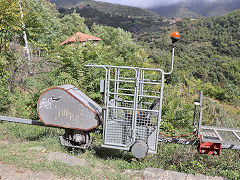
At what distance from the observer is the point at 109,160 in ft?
16.5

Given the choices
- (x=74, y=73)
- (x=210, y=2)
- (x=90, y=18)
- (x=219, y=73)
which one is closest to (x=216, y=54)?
(x=219, y=73)

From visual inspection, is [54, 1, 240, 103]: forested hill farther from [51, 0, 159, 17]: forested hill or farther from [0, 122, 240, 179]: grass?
[0, 122, 240, 179]: grass

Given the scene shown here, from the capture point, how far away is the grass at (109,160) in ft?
14.4

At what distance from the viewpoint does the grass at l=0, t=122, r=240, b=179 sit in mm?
4382

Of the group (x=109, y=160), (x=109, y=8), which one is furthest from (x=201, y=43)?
(x=109, y=160)

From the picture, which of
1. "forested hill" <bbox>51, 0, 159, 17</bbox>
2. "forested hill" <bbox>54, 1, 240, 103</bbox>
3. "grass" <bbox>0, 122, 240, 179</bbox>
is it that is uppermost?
"forested hill" <bbox>51, 0, 159, 17</bbox>

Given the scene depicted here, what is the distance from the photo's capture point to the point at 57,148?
17.7 ft

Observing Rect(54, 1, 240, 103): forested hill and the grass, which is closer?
the grass

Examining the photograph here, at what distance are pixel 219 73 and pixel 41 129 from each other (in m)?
59.2

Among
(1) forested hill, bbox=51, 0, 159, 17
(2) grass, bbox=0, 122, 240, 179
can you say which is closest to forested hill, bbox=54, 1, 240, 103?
(1) forested hill, bbox=51, 0, 159, 17

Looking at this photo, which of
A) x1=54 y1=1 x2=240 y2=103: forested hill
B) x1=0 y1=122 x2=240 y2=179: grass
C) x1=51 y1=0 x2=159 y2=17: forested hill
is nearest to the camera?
x1=0 y1=122 x2=240 y2=179: grass

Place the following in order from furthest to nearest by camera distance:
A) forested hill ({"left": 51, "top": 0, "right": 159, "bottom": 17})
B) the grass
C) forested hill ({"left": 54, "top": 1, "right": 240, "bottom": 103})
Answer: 1. forested hill ({"left": 51, "top": 0, "right": 159, "bottom": 17})
2. forested hill ({"left": 54, "top": 1, "right": 240, "bottom": 103})
3. the grass

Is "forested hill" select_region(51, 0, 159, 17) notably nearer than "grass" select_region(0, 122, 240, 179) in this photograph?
No

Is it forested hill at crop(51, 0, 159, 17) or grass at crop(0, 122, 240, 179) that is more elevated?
forested hill at crop(51, 0, 159, 17)
